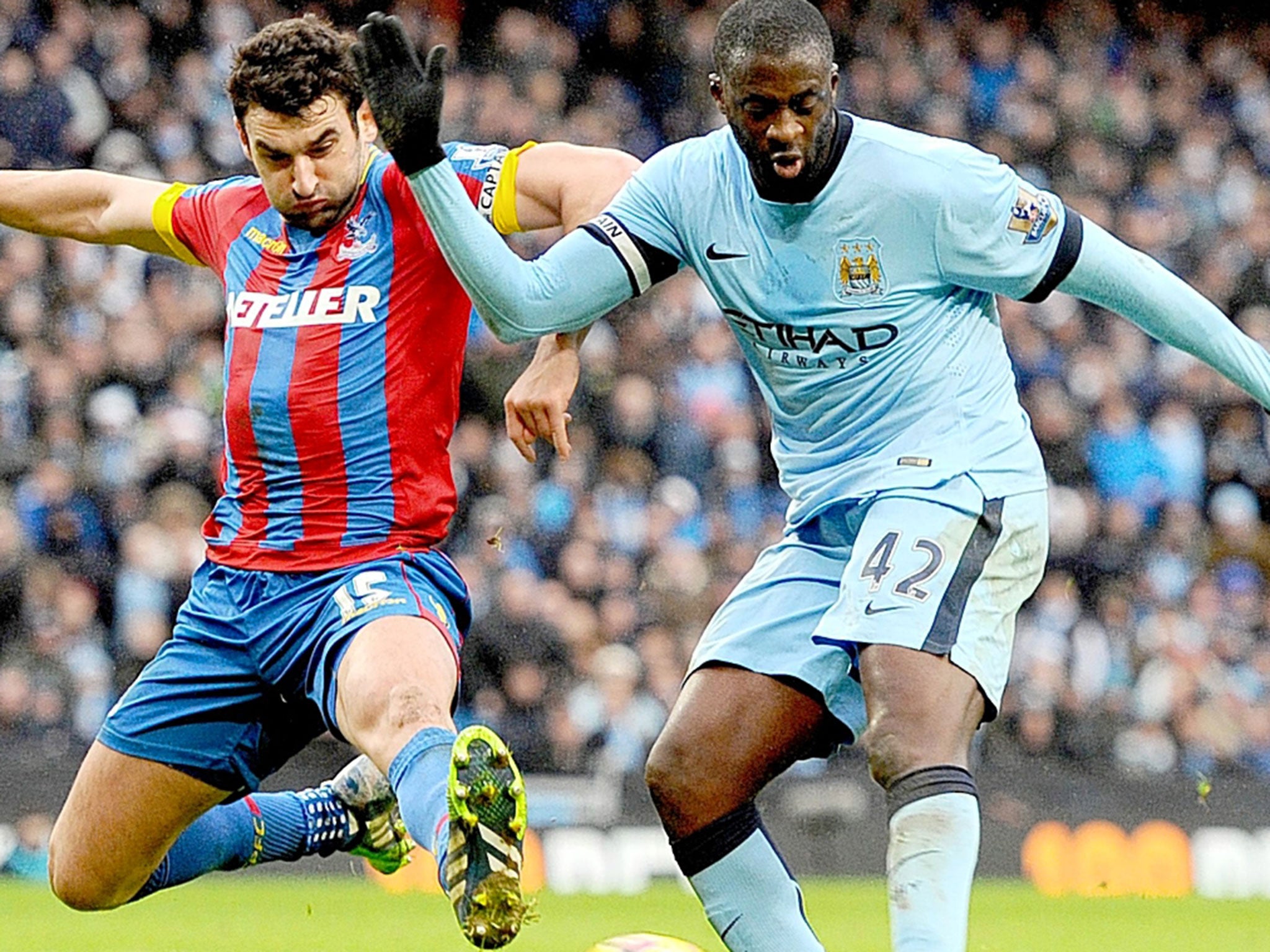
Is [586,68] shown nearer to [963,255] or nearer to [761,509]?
[761,509]

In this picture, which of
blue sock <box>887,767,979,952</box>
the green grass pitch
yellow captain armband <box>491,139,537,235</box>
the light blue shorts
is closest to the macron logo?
yellow captain armband <box>491,139,537,235</box>

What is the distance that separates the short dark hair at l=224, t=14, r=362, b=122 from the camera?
16.1ft

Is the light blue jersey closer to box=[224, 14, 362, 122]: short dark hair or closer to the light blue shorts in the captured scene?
the light blue shorts

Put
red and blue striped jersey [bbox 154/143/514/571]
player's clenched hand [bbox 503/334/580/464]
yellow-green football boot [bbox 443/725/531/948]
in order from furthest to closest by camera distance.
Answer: red and blue striped jersey [bbox 154/143/514/571], player's clenched hand [bbox 503/334/580/464], yellow-green football boot [bbox 443/725/531/948]

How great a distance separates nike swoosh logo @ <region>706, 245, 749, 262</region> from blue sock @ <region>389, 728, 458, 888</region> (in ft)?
4.15

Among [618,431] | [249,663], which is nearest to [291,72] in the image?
[249,663]

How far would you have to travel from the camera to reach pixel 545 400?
4.73m

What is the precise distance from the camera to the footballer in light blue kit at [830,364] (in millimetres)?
4457

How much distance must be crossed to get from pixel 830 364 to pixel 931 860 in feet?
3.90

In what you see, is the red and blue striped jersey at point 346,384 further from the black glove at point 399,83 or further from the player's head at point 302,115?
the black glove at point 399,83

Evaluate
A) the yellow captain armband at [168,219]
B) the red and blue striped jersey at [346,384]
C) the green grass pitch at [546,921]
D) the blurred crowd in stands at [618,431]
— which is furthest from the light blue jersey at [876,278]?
the blurred crowd in stands at [618,431]

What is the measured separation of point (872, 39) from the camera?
53.3 ft

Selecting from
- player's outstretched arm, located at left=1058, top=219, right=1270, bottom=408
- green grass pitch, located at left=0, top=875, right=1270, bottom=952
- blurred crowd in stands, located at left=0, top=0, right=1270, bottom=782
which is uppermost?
player's outstretched arm, located at left=1058, top=219, right=1270, bottom=408

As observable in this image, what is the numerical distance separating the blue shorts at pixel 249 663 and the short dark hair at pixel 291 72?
44.6 inches
